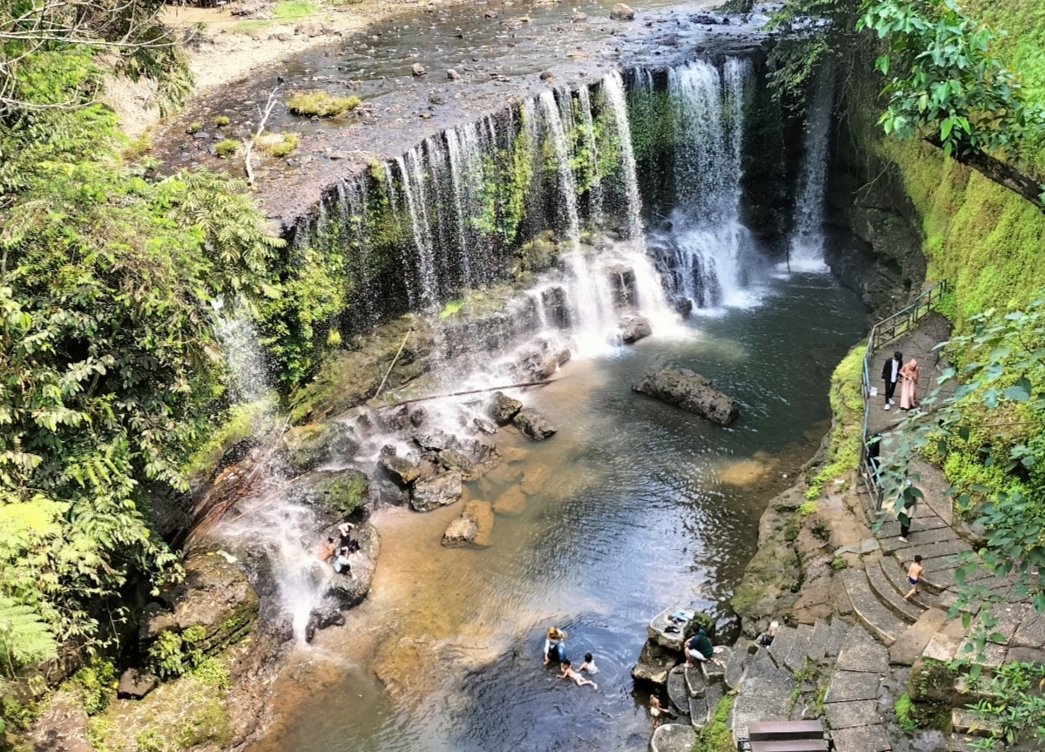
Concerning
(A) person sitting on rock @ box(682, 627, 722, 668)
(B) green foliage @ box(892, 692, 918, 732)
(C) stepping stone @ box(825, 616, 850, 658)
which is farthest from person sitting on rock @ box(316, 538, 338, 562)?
(B) green foliage @ box(892, 692, 918, 732)

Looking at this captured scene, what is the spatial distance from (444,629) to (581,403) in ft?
25.5

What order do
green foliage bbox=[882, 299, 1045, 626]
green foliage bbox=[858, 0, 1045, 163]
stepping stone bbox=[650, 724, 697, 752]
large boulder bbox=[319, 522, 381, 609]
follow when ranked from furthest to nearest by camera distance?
large boulder bbox=[319, 522, 381, 609], stepping stone bbox=[650, 724, 697, 752], green foliage bbox=[858, 0, 1045, 163], green foliage bbox=[882, 299, 1045, 626]

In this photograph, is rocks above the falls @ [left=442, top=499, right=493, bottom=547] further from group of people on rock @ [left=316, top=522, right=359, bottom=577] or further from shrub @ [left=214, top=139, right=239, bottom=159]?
shrub @ [left=214, top=139, right=239, bottom=159]

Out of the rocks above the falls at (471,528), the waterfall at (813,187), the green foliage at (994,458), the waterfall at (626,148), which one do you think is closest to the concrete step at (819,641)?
the green foliage at (994,458)

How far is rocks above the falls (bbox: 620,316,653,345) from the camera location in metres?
23.3

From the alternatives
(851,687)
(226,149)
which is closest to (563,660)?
(851,687)

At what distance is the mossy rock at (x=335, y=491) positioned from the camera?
1715 cm

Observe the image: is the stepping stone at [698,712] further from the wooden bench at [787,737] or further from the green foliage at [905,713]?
the green foliage at [905,713]

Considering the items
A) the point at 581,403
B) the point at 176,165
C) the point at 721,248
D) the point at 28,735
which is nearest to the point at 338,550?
the point at 28,735

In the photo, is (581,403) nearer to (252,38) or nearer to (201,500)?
(201,500)

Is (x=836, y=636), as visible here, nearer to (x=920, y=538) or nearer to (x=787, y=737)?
(x=920, y=538)

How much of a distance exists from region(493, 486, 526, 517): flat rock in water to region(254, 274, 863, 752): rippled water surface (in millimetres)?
207

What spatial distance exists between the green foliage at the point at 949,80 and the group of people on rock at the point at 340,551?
12.2 metres

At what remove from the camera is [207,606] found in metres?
13.9
